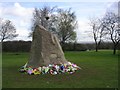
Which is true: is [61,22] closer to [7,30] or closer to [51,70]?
[7,30]

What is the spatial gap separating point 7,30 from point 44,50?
1744 inches

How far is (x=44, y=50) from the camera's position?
48.2 feet

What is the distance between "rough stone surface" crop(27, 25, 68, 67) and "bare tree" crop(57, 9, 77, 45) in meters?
40.4

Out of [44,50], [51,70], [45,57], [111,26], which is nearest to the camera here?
[51,70]

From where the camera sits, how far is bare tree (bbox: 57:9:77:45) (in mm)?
56156

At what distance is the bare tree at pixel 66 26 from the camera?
56.2 meters

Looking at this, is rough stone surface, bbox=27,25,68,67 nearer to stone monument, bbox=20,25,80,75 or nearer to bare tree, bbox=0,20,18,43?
stone monument, bbox=20,25,80,75

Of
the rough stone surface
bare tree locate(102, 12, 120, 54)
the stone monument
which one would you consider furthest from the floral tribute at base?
bare tree locate(102, 12, 120, 54)

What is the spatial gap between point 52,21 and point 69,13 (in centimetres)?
640

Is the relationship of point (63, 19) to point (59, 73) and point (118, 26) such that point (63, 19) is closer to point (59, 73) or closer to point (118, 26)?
point (118, 26)

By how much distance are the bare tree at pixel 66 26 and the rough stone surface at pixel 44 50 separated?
1589 inches

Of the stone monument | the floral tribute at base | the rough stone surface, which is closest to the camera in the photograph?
the floral tribute at base

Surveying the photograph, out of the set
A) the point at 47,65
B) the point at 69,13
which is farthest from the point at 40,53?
the point at 69,13

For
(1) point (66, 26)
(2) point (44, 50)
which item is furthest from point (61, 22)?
(2) point (44, 50)
